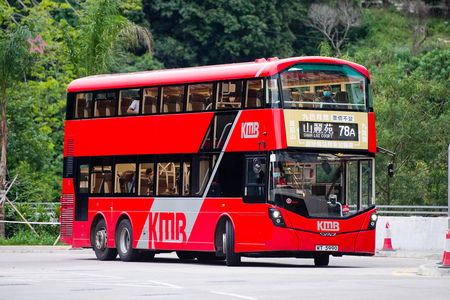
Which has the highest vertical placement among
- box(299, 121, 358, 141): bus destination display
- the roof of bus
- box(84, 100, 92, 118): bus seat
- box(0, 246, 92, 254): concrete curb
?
the roof of bus

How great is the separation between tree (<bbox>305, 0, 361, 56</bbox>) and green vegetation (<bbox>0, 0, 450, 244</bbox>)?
1420 mm

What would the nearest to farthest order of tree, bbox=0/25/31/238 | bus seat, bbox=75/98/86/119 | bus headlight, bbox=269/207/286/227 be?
bus headlight, bbox=269/207/286/227 → bus seat, bbox=75/98/86/119 → tree, bbox=0/25/31/238

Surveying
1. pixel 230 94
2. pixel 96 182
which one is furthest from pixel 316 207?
pixel 96 182

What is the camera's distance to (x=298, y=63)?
20.4 m

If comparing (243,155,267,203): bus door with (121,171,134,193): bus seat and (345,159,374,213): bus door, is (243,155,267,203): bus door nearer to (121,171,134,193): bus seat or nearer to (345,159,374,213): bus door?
(345,159,374,213): bus door

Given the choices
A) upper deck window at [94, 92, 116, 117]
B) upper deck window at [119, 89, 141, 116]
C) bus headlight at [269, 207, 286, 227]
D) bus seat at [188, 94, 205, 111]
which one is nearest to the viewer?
bus headlight at [269, 207, 286, 227]

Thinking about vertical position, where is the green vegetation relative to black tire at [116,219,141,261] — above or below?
above

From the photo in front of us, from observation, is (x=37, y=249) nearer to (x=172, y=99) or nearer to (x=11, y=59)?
(x=11, y=59)

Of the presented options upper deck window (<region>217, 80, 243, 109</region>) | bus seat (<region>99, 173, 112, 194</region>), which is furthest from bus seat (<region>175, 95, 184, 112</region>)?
bus seat (<region>99, 173, 112, 194</region>)

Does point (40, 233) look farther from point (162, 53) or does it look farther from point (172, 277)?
point (162, 53)

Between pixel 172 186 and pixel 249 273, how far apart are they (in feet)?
17.3

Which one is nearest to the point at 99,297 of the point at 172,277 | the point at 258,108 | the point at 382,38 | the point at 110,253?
the point at 172,277

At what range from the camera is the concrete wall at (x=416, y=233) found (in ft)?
91.2

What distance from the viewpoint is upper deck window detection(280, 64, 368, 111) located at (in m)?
20.2
